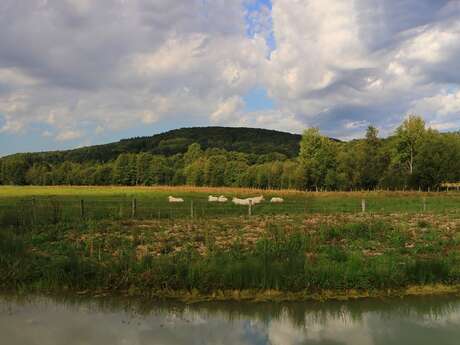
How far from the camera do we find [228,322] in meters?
10.0

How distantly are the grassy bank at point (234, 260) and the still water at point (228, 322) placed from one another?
88 cm

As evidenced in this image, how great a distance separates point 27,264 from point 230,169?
9830 centimetres

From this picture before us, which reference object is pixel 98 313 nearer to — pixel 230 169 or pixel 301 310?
pixel 301 310

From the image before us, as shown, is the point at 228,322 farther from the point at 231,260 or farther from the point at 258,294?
the point at 231,260

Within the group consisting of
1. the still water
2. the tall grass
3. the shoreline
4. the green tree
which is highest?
the green tree

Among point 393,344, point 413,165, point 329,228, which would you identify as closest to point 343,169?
point 413,165

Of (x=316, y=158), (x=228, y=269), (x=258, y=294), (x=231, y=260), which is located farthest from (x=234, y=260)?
(x=316, y=158)

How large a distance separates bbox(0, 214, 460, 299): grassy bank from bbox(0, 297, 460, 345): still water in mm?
876

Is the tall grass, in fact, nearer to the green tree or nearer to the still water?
the still water

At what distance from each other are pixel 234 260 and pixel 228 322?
3516 mm

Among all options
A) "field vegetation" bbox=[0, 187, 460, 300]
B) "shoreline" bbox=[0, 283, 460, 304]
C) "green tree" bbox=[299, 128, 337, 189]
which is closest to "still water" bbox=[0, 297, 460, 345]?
"shoreline" bbox=[0, 283, 460, 304]

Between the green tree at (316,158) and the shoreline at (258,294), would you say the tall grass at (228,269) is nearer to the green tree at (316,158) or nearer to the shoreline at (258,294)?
the shoreline at (258,294)

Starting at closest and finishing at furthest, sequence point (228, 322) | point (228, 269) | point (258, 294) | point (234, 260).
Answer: point (228, 322) → point (258, 294) → point (228, 269) → point (234, 260)

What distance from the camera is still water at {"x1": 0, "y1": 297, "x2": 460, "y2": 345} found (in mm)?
9000
